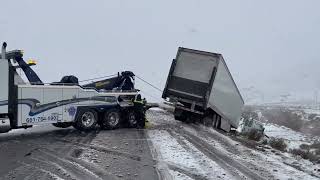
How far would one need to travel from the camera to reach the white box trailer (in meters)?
20.3

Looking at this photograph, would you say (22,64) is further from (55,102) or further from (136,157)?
(136,157)

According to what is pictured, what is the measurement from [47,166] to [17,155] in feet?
5.83

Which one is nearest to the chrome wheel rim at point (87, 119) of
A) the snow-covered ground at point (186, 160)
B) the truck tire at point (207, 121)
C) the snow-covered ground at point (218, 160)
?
the snow-covered ground at point (218, 160)

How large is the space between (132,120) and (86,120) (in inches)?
102

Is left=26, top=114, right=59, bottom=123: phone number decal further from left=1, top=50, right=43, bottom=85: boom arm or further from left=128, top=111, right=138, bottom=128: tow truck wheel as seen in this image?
left=128, top=111, right=138, bottom=128: tow truck wheel

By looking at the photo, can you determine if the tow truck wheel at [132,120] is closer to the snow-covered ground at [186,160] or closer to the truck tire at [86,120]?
the truck tire at [86,120]

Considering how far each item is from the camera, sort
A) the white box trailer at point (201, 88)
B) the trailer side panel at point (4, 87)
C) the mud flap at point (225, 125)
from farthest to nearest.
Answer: the mud flap at point (225, 125) < the white box trailer at point (201, 88) < the trailer side panel at point (4, 87)

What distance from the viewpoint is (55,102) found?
52.6 ft

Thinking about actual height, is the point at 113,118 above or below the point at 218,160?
above

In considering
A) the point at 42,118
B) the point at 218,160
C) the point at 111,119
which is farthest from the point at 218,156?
the point at 111,119

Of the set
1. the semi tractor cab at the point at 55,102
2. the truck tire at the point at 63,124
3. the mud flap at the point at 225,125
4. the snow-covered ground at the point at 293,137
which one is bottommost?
the snow-covered ground at the point at 293,137

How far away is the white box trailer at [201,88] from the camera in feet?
66.7

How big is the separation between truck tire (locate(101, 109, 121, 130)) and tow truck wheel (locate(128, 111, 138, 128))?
58 centimetres

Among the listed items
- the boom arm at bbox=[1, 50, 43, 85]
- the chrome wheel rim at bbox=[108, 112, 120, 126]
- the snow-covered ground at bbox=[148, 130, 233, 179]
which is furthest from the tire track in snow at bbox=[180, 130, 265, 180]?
the boom arm at bbox=[1, 50, 43, 85]
